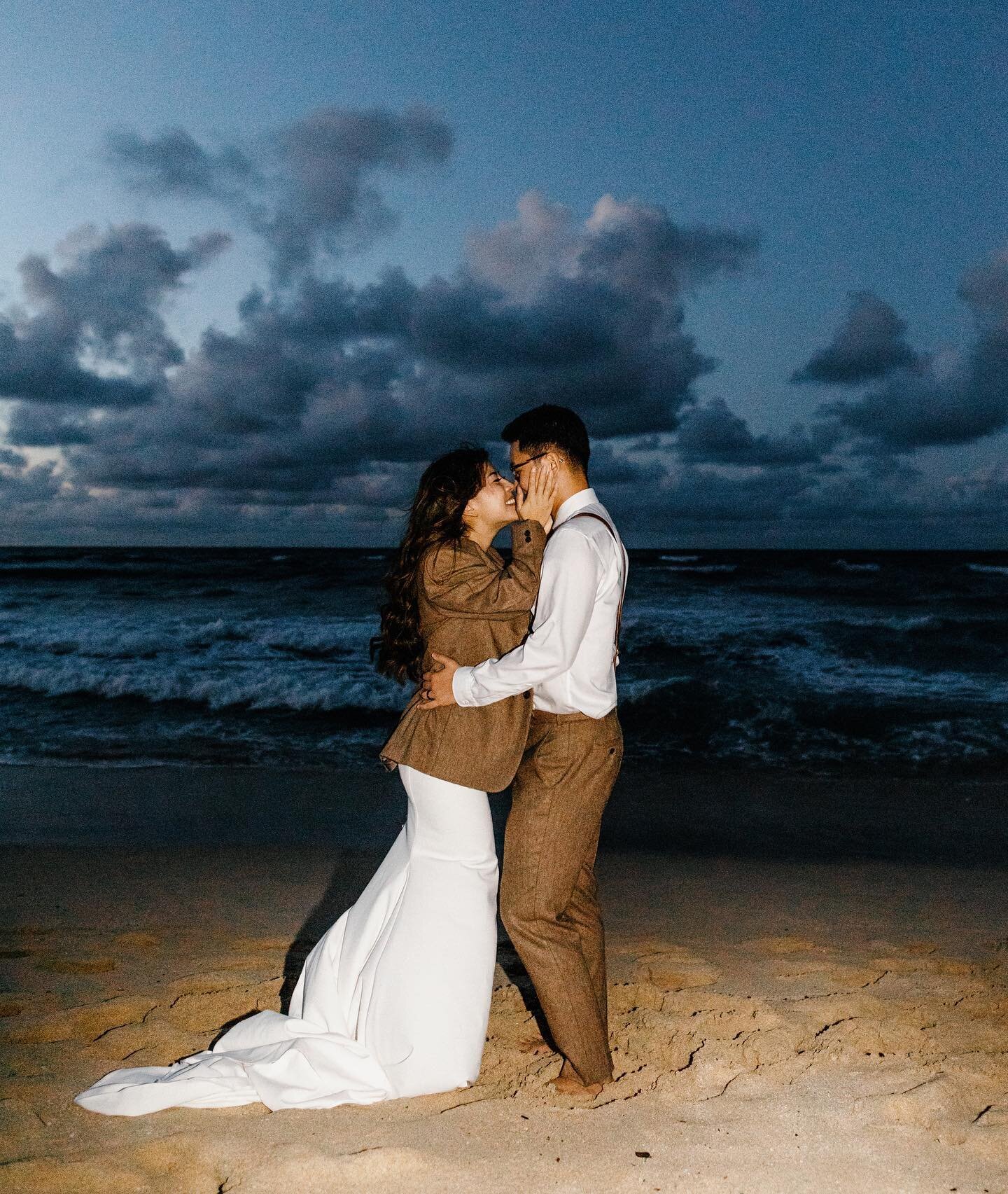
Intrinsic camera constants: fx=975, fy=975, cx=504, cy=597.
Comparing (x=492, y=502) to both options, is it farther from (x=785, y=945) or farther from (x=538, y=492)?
(x=785, y=945)

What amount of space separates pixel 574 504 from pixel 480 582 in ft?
1.22

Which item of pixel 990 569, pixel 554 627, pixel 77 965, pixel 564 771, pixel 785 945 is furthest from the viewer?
pixel 990 569

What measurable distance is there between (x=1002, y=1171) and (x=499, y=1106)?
1325 mm

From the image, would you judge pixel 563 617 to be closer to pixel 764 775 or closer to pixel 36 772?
pixel 764 775

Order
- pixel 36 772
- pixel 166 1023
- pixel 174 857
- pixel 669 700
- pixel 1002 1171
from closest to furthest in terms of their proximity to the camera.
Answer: pixel 1002 1171
pixel 166 1023
pixel 174 857
pixel 36 772
pixel 669 700

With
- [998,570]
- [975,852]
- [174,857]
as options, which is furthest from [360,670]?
[998,570]

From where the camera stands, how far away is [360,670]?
1430 cm

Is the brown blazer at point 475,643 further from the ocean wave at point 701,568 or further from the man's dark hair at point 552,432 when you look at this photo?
the ocean wave at point 701,568

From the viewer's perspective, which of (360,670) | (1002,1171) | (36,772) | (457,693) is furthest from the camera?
(360,670)

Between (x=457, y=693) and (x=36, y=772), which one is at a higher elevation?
(x=457, y=693)

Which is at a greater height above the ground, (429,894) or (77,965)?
(429,894)

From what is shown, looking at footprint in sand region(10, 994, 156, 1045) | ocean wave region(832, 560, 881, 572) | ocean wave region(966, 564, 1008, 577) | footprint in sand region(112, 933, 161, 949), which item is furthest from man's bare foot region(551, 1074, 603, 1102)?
ocean wave region(966, 564, 1008, 577)

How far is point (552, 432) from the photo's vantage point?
288cm

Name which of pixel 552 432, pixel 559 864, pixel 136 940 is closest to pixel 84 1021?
pixel 136 940
